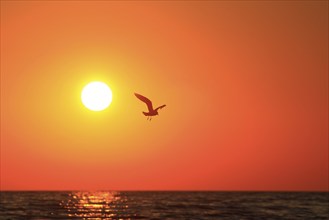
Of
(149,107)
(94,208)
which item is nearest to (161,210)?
(94,208)

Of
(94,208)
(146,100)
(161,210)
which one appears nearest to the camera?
(146,100)

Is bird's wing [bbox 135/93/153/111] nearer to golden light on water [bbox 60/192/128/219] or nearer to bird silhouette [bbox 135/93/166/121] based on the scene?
bird silhouette [bbox 135/93/166/121]

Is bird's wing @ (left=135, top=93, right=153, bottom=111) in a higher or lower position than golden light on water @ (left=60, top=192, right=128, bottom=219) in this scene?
lower

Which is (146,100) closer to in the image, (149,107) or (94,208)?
(149,107)

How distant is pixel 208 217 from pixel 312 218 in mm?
10611

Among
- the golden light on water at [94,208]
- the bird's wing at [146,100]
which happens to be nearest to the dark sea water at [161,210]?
the golden light on water at [94,208]

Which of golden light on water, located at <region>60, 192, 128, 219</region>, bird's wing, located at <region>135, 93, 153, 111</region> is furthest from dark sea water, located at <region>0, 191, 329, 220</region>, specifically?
bird's wing, located at <region>135, 93, 153, 111</region>

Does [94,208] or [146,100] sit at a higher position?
[94,208]

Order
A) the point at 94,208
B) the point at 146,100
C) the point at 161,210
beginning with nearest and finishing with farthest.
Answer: the point at 146,100
the point at 161,210
the point at 94,208

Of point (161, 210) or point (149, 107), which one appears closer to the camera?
point (149, 107)

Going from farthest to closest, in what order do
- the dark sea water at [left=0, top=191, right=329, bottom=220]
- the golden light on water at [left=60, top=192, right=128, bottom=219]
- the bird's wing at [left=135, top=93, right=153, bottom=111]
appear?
the golden light on water at [left=60, top=192, right=128, bottom=219] → the dark sea water at [left=0, top=191, right=329, bottom=220] → the bird's wing at [left=135, top=93, right=153, bottom=111]

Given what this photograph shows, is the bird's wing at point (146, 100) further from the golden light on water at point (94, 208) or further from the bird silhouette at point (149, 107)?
the golden light on water at point (94, 208)

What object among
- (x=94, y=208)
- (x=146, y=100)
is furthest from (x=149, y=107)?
(x=94, y=208)

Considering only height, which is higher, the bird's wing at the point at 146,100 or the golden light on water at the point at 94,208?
the golden light on water at the point at 94,208
